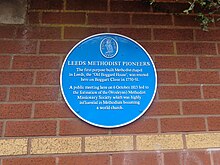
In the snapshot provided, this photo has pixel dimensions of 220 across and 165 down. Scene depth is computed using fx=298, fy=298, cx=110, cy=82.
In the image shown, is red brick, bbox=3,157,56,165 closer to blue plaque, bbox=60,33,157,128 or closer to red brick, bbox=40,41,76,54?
blue plaque, bbox=60,33,157,128

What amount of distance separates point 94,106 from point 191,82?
748 mm

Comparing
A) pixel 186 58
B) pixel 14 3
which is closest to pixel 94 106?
pixel 186 58

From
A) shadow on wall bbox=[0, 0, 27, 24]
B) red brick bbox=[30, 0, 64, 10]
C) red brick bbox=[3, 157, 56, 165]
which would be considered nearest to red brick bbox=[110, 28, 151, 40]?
red brick bbox=[30, 0, 64, 10]

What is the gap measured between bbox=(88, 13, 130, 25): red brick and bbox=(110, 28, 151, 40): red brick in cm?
6

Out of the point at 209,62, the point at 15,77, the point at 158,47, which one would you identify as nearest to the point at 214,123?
the point at 209,62

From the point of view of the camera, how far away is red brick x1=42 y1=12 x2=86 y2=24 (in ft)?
7.36

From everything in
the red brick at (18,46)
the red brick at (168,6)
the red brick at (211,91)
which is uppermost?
the red brick at (168,6)

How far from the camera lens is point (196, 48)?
2.31 metres

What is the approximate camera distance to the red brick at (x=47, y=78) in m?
2.09

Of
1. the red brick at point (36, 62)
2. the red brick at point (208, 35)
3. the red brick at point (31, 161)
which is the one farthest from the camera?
the red brick at point (208, 35)

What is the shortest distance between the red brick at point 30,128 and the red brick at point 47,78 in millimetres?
282

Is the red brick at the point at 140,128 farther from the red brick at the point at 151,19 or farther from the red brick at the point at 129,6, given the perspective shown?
the red brick at the point at 129,6

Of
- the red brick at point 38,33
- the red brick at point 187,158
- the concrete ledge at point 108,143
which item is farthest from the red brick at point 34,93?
the red brick at point 187,158

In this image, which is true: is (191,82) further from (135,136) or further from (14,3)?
(14,3)
